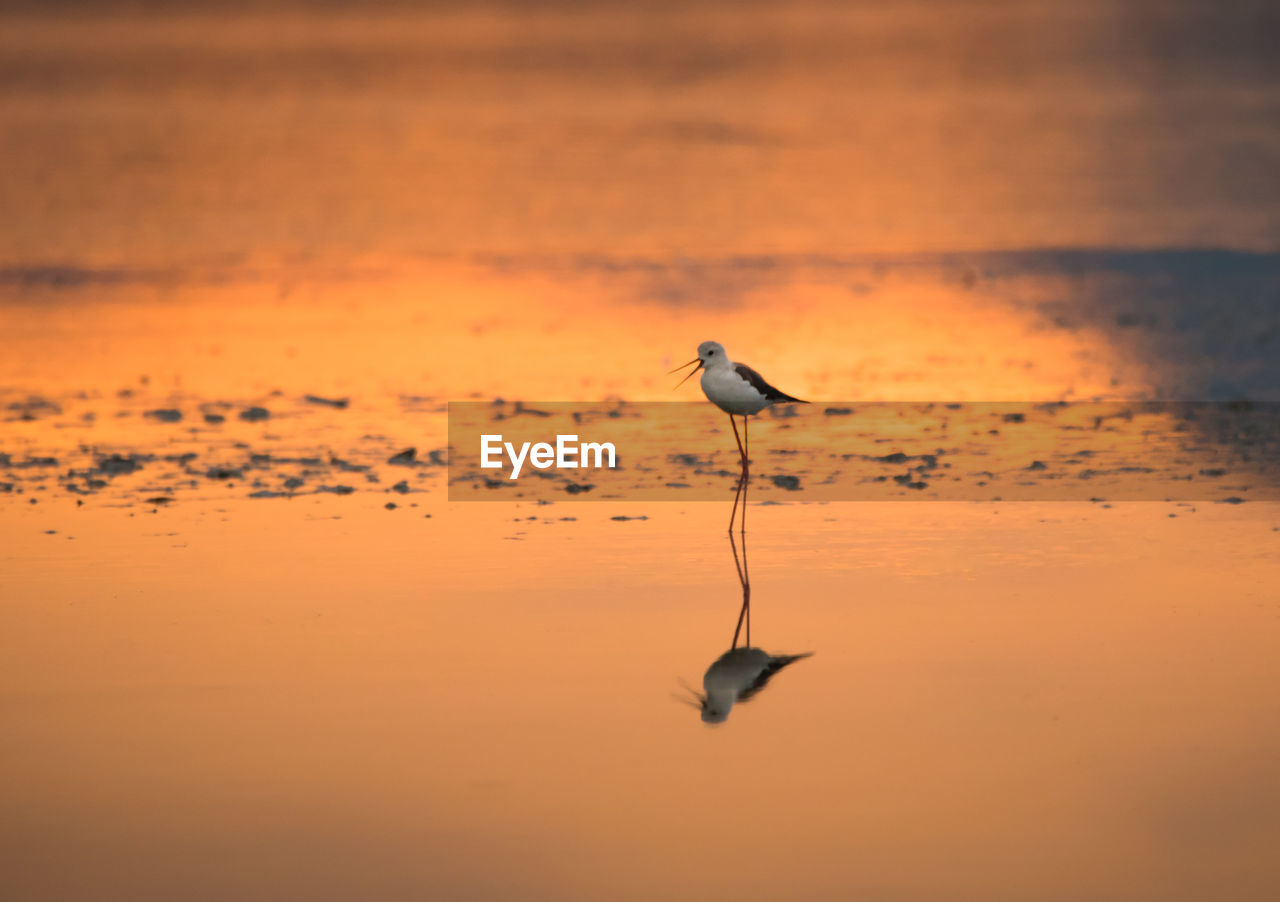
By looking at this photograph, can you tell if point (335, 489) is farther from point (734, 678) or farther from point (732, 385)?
point (734, 678)

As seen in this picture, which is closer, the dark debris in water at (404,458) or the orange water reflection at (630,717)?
the orange water reflection at (630,717)

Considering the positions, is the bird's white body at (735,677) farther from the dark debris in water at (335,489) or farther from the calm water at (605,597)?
the dark debris in water at (335,489)

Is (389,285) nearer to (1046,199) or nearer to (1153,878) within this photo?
(1046,199)

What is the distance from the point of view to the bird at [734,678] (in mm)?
4672

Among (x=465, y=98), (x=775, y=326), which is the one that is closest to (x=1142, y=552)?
(x=775, y=326)

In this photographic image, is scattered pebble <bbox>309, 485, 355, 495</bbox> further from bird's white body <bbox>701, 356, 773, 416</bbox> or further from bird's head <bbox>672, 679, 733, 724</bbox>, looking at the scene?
bird's head <bbox>672, 679, 733, 724</bbox>

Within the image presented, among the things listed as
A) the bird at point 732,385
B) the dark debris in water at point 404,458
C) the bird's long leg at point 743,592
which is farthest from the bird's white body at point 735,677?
the dark debris in water at point 404,458

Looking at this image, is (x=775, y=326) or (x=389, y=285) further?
(x=389, y=285)

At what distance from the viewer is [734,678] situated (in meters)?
4.92

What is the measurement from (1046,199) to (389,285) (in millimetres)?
8206

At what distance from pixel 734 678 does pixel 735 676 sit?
0.07 feet

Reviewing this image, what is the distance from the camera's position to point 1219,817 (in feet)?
12.7

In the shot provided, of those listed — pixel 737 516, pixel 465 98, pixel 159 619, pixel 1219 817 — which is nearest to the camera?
pixel 1219 817

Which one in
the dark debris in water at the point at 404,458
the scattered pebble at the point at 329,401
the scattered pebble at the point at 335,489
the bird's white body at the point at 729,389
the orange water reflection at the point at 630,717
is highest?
the scattered pebble at the point at 329,401
